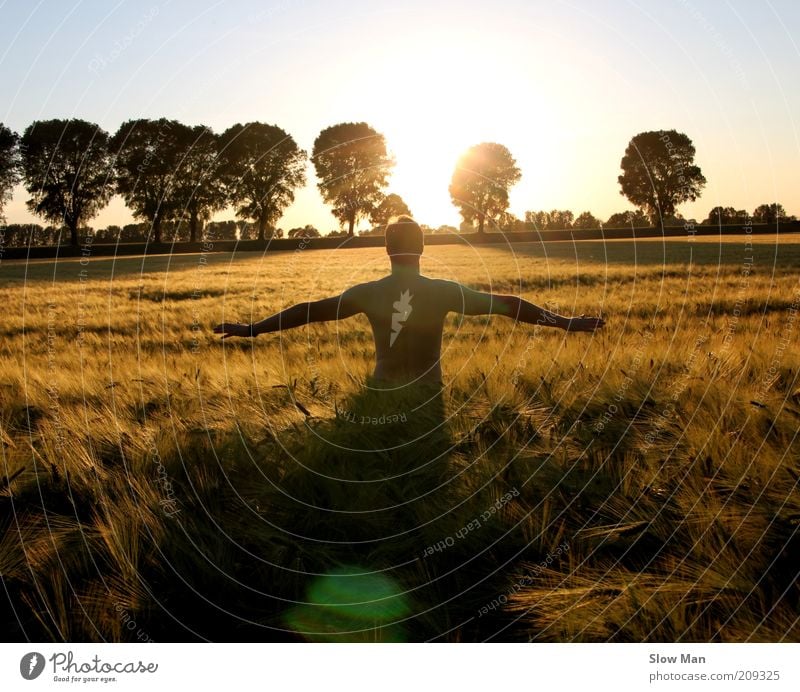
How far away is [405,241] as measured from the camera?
4.98m

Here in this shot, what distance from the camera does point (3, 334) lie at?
1151cm

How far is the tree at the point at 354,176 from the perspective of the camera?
13.8 m

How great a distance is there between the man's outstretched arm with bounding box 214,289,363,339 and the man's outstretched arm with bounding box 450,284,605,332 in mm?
844

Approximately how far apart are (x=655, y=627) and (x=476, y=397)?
2239 mm

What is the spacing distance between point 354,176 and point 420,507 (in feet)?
48.5

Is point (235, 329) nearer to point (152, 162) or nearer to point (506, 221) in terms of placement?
point (506, 221)

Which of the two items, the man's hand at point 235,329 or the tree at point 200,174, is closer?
the man's hand at point 235,329

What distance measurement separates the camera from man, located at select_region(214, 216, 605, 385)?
480cm

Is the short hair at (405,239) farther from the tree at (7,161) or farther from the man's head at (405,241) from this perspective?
the tree at (7,161)

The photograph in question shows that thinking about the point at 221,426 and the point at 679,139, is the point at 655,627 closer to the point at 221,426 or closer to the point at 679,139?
the point at 221,426

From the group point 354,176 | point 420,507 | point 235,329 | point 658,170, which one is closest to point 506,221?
point 354,176
